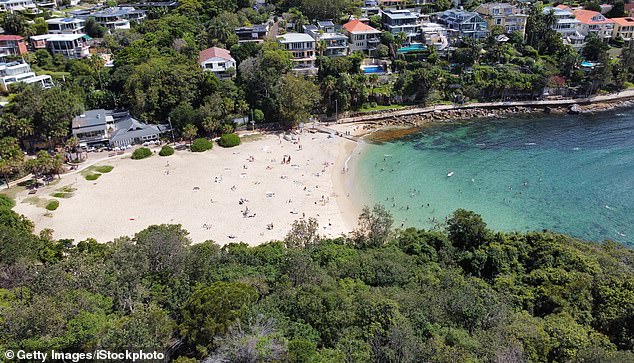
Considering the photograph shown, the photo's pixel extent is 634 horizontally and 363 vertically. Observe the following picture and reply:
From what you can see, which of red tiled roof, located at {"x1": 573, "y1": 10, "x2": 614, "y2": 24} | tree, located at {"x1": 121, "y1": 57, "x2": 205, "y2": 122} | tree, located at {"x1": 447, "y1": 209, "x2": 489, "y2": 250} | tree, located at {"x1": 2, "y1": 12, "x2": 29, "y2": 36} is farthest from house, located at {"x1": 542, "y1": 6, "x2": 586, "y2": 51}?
tree, located at {"x1": 2, "y1": 12, "x2": 29, "y2": 36}

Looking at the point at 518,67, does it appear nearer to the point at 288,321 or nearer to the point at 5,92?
the point at 288,321

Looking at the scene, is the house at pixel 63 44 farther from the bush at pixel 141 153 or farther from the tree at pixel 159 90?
the bush at pixel 141 153

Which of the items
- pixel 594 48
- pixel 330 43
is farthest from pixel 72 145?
pixel 594 48

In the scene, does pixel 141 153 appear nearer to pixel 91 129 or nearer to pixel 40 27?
pixel 91 129

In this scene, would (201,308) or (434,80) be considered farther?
(434,80)

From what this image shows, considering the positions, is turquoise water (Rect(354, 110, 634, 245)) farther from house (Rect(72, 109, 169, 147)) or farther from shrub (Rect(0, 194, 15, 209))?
shrub (Rect(0, 194, 15, 209))

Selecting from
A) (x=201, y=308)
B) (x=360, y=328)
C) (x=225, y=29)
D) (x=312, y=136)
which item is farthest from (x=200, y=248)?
(x=225, y=29)

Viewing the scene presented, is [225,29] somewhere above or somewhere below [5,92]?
above
